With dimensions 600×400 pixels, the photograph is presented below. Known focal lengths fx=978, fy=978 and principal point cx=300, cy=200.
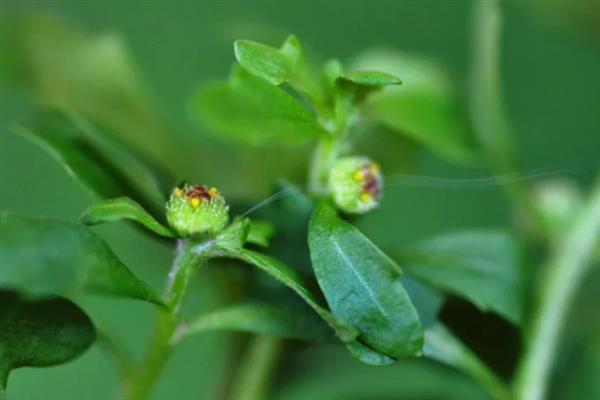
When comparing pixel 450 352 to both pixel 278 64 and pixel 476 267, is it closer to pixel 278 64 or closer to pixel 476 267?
pixel 476 267

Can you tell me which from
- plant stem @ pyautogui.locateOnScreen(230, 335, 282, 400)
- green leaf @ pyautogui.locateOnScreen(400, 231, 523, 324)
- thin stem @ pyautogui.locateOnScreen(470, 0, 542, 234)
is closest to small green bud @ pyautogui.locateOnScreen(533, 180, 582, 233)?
thin stem @ pyautogui.locateOnScreen(470, 0, 542, 234)

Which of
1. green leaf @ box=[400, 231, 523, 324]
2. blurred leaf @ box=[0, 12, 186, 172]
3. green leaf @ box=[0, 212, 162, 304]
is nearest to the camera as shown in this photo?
green leaf @ box=[0, 212, 162, 304]

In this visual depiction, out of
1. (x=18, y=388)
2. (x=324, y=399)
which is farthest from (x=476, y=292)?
(x=18, y=388)

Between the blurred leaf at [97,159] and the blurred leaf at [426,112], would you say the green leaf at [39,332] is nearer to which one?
the blurred leaf at [97,159]

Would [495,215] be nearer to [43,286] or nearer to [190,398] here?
[190,398]

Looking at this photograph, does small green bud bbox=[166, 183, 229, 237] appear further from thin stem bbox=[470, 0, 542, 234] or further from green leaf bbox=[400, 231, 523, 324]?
thin stem bbox=[470, 0, 542, 234]
